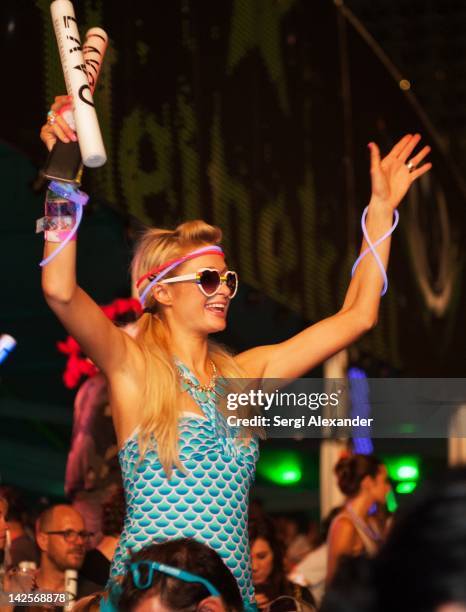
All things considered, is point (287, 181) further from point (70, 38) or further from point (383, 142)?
point (70, 38)

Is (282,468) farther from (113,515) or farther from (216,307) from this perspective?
(216,307)

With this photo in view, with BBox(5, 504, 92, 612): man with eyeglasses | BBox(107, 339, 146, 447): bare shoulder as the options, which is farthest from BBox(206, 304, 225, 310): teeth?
BBox(5, 504, 92, 612): man with eyeglasses

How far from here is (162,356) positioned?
8.97ft

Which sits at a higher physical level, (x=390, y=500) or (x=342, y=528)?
(x=390, y=500)

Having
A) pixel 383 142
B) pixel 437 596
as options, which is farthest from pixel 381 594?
pixel 383 142

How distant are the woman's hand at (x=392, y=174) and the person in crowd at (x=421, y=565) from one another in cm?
228

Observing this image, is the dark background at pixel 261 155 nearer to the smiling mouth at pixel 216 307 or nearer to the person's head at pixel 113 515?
the person's head at pixel 113 515

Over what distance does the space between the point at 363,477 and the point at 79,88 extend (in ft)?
9.20

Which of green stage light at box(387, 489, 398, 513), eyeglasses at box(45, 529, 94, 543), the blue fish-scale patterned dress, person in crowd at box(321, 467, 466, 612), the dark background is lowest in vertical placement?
person in crowd at box(321, 467, 466, 612)

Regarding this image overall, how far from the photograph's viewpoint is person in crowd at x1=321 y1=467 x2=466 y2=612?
2.66 ft

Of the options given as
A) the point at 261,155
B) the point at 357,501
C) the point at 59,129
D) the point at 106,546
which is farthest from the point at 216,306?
the point at 261,155

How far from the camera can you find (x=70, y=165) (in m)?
2.46

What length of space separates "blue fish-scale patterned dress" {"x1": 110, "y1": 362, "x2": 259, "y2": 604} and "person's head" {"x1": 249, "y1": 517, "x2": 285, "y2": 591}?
5.20ft

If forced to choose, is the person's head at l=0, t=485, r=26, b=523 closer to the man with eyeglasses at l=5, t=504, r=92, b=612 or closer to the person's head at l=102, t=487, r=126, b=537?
the man with eyeglasses at l=5, t=504, r=92, b=612
